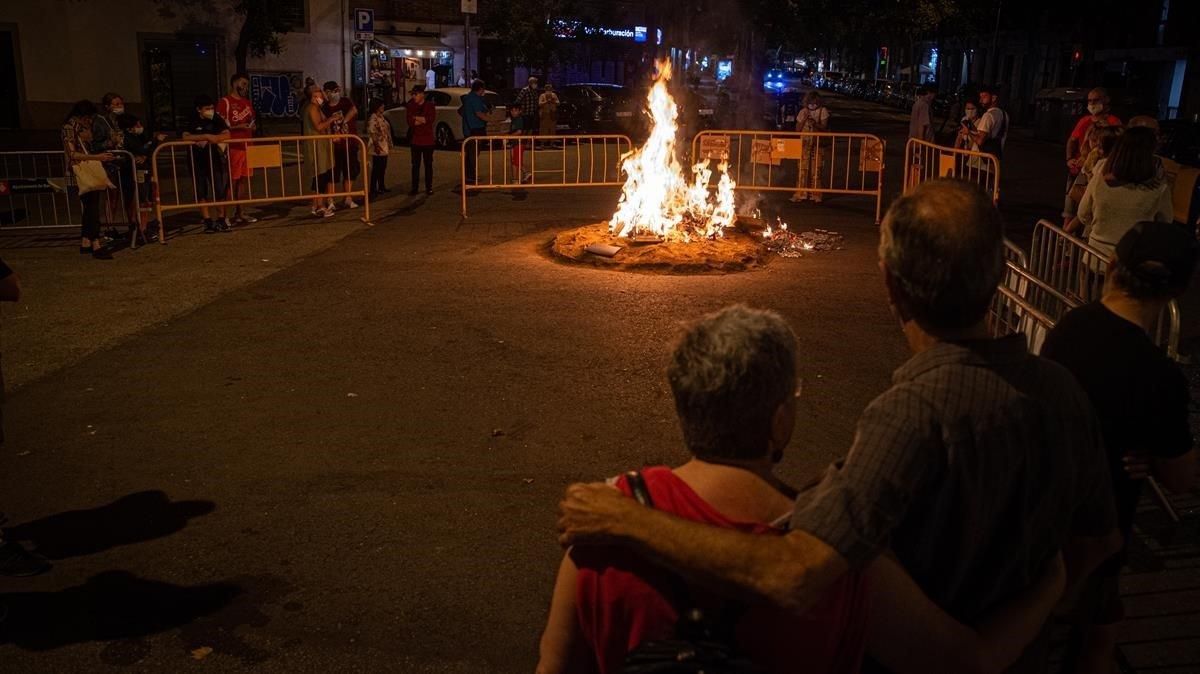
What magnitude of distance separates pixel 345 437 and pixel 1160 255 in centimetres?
482

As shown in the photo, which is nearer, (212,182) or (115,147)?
(115,147)

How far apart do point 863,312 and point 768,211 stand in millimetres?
6315

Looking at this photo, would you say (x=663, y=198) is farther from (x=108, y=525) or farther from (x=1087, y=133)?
(x=108, y=525)

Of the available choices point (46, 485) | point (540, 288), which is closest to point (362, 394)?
point (46, 485)

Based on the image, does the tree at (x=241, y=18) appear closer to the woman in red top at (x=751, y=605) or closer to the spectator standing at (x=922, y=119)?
the spectator standing at (x=922, y=119)

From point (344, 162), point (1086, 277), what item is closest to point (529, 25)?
point (344, 162)

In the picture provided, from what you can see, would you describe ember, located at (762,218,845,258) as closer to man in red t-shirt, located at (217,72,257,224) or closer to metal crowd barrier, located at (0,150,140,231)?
man in red t-shirt, located at (217,72,257,224)

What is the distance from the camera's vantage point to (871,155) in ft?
50.1

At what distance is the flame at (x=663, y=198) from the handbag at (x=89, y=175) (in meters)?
6.33

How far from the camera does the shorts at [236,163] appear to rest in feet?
45.2

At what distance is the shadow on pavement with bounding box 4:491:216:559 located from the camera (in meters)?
4.98

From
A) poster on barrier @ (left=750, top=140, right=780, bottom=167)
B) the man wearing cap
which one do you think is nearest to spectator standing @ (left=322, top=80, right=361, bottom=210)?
poster on barrier @ (left=750, top=140, right=780, bottom=167)

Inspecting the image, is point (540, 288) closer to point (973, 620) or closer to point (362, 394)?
point (362, 394)

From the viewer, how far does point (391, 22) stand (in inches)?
1540
